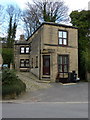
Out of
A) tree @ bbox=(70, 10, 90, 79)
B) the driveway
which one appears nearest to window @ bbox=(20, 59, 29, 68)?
tree @ bbox=(70, 10, 90, 79)

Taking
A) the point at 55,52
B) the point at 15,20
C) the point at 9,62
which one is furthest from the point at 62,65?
the point at 15,20

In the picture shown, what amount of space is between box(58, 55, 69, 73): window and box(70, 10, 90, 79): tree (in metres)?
3.05

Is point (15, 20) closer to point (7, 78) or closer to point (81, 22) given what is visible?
point (81, 22)

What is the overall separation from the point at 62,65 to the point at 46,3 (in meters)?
23.5

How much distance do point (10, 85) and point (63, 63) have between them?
10.8 metres

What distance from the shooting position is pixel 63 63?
73.6 ft

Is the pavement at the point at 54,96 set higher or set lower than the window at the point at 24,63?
lower

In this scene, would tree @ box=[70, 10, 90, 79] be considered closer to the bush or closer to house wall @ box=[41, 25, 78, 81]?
house wall @ box=[41, 25, 78, 81]

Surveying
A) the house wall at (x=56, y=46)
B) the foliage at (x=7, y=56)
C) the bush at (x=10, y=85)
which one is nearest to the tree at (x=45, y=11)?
the foliage at (x=7, y=56)

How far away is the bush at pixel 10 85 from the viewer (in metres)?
12.2

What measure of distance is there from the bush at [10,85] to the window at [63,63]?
29.8ft

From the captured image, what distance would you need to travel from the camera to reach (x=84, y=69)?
2500 cm

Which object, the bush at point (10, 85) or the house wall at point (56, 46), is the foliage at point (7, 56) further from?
the bush at point (10, 85)

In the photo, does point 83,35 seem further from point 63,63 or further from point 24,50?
point 24,50
